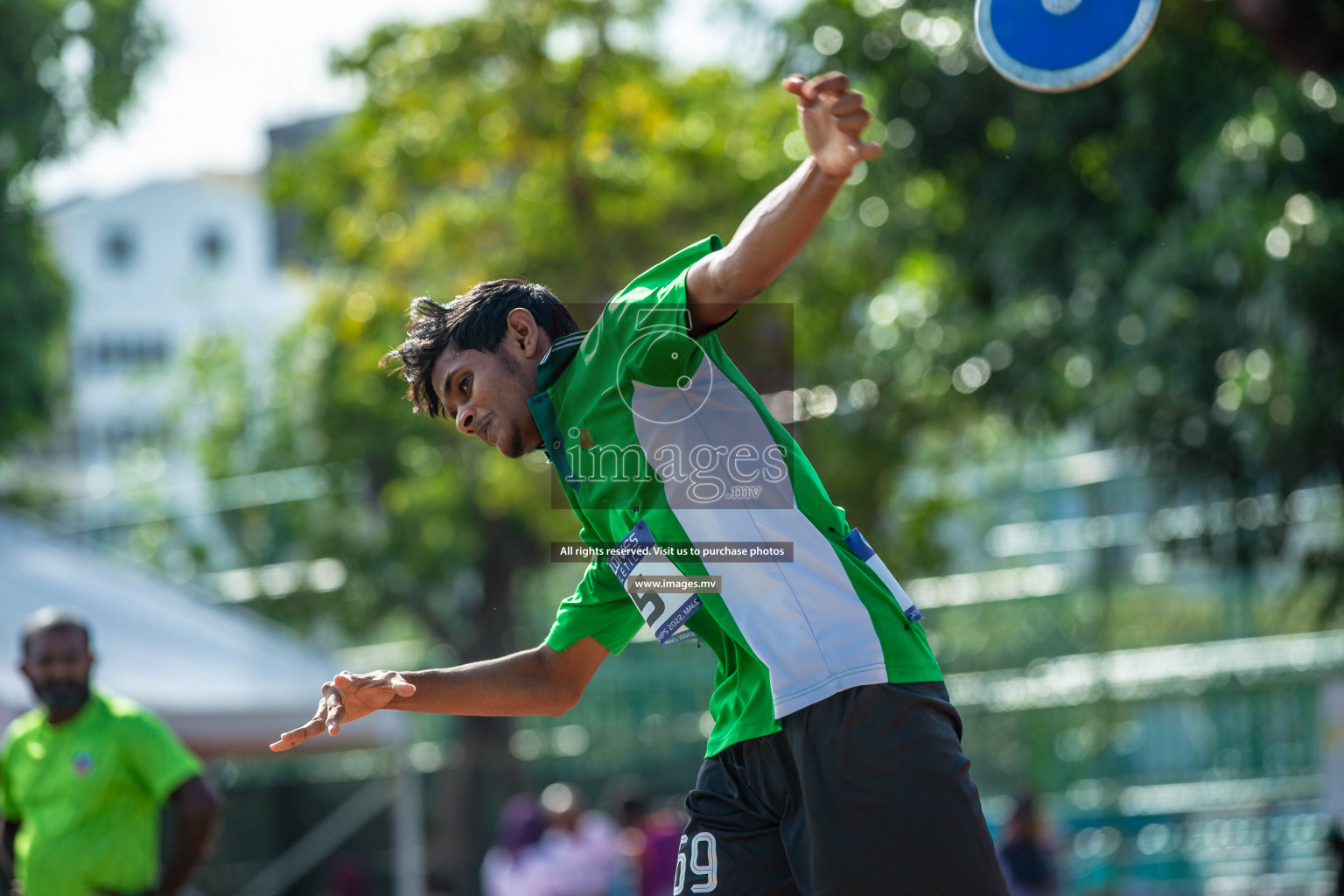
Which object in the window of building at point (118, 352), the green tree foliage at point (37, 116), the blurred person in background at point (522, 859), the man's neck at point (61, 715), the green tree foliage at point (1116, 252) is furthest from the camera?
the window of building at point (118, 352)

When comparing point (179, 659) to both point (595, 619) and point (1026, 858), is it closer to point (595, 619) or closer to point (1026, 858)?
point (1026, 858)

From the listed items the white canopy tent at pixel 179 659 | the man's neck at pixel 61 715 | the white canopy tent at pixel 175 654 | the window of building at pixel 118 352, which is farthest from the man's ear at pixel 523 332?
the window of building at pixel 118 352

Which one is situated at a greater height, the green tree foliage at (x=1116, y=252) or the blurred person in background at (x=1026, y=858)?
the green tree foliage at (x=1116, y=252)

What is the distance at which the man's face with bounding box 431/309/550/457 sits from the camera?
278 cm

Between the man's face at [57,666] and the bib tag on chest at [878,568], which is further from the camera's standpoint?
the man's face at [57,666]

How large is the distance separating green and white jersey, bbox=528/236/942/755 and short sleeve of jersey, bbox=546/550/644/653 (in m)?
0.37

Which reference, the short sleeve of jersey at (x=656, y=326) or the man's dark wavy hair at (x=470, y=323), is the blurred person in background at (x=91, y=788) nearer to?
the man's dark wavy hair at (x=470, y=323)

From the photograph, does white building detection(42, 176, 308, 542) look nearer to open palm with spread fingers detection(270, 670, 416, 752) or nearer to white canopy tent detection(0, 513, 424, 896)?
white canopy tent detection(0, 513, 424, 896)

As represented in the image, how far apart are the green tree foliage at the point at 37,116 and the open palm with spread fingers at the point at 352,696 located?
40.0ft

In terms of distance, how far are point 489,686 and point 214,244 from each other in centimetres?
4725

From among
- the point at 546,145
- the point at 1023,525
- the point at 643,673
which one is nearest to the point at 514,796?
the point at 643,673

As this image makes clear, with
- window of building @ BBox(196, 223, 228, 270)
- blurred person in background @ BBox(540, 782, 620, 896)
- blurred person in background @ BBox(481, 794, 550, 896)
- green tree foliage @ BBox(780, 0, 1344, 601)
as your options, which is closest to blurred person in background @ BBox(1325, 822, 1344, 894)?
green tree foliage @ BBox(780, 0, 1344, 601)

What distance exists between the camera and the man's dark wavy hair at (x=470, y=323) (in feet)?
9.20

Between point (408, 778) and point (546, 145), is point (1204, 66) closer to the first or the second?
point (546, 145)
